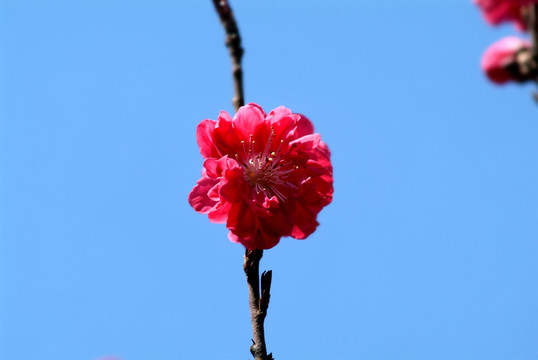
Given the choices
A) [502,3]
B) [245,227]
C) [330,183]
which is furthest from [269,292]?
[502,3]

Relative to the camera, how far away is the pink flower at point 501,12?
5.89 feet

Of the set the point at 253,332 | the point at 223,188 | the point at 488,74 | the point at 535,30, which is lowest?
the point at 253,332

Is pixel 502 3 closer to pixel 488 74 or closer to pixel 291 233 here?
pixel 488 74

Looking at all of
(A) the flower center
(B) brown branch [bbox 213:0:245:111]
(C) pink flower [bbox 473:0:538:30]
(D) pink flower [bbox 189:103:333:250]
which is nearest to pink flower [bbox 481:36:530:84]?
(C) pink flower [bbox 473:0:538:30]

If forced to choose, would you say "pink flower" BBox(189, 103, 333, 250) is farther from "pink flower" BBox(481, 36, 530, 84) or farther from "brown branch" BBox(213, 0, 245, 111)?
"pink flower" BBox(481, 36, 530, 84)

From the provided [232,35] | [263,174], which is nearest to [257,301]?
[263,174]

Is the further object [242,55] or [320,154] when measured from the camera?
[320,154]

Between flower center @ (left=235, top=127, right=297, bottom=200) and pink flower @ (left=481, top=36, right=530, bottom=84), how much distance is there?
3.87 ft

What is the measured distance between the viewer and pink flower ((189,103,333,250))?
2.71m

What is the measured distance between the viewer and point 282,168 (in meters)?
2.96

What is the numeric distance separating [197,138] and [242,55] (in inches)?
22.9

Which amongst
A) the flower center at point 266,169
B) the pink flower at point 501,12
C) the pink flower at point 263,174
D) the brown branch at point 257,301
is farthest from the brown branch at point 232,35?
the pink flower at point 501,12

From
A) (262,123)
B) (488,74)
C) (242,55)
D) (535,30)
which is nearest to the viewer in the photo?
(535,30)

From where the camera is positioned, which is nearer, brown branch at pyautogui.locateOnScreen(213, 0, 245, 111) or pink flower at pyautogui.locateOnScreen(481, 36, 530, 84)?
pink flower at pyautogui.locateOnScreen(481, 36, 530, 84)
